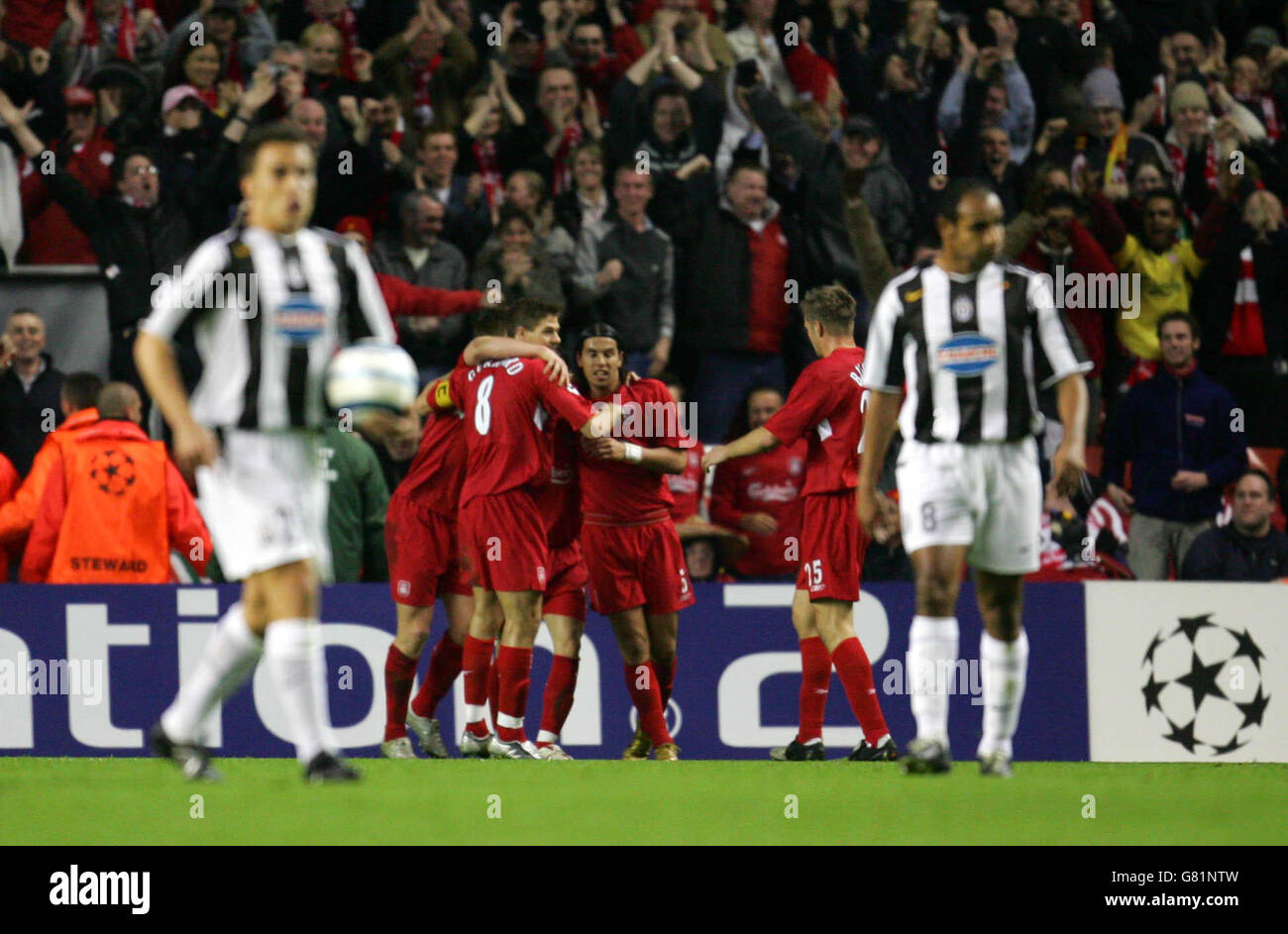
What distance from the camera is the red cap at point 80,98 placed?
1212 centimetres

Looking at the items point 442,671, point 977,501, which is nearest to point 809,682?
point 442,671

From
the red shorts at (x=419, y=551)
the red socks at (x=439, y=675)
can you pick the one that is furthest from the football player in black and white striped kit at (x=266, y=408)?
the red socks at (x=439, y=675)

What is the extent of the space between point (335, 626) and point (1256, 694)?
5180 millimetres

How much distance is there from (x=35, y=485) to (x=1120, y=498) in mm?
6536

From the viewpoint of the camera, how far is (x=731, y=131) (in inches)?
507

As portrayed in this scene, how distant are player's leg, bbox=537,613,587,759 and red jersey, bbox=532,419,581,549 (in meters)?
0.40

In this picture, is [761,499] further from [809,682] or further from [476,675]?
[476,675]

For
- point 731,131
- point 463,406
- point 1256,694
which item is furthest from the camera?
point 731,131

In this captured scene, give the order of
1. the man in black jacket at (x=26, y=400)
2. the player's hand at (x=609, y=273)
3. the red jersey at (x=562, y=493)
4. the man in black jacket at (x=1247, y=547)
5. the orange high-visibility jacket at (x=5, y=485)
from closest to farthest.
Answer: the red jersey at (x=562, y=493) < the orange high-visibility jacket at (x=5, y=485) < the man in black jacket at (x=1247, y=547) < the man in black jacket at (x=26, y=400) < the player's hand at (x=609, y=273)

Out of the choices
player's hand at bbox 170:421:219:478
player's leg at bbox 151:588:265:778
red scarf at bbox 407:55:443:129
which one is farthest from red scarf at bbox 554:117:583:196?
player's hand at bbox 170:421:219:478

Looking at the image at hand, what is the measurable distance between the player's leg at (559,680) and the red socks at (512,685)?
279mm

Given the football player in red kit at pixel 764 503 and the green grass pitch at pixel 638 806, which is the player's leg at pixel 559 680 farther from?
the football player in red kit at pixel 764 503

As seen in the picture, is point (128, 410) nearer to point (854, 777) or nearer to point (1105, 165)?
point (854, 777)

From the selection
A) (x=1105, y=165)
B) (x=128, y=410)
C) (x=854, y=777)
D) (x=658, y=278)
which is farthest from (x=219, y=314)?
(x=1105, y=165)
